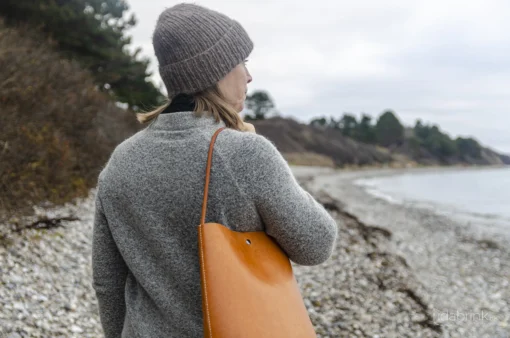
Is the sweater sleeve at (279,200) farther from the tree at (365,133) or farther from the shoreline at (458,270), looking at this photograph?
the tree at (365,133)

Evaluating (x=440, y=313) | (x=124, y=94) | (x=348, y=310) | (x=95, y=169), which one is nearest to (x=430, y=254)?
(x=440, y=313)

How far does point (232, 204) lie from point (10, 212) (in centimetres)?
485

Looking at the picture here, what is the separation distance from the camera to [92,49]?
539 inches

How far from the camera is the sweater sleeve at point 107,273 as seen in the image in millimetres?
1471

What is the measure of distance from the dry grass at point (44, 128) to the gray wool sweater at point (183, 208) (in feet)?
14.7

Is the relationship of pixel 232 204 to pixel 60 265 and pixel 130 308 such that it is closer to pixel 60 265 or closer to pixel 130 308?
pixel 130 308

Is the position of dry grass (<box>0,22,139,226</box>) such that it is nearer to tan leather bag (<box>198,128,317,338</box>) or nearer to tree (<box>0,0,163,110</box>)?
tree (<box>0,0,163,110</box>)

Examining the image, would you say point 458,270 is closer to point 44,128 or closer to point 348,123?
point 44,128

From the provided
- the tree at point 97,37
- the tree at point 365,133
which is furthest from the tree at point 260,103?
the tree at point 97,37

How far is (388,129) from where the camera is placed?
84.7 metres

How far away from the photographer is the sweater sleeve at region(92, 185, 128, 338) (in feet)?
4.83

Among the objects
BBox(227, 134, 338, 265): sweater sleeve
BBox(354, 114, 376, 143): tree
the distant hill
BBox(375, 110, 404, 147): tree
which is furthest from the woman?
BBox(375, 110, 404, 147): tree

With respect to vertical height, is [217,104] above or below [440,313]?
above

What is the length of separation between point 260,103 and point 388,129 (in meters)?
36.1
